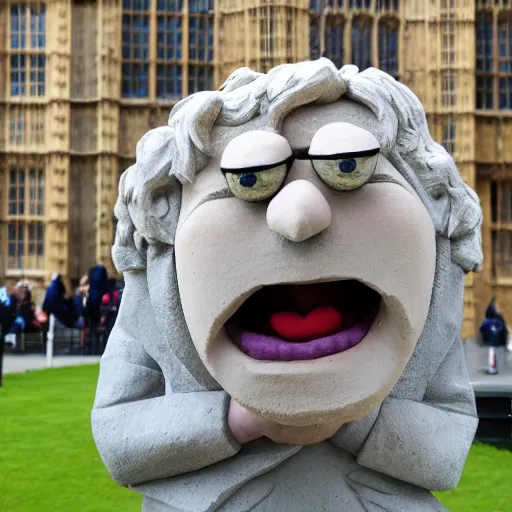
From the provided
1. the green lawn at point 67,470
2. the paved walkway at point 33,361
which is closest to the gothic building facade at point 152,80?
the paved walkway at point 33,361

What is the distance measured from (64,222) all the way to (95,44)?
3.74m

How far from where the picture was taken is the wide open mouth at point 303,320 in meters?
1.04

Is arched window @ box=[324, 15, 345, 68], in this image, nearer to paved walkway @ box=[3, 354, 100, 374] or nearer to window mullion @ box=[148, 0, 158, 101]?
Result: window mullion @ box=[148, 0, 158, 101]

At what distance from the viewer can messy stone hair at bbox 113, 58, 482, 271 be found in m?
1.08

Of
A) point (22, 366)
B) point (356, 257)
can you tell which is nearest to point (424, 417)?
point (356, 257)

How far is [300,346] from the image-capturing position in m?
1.03

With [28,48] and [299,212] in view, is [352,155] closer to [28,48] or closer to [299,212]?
[299,212]

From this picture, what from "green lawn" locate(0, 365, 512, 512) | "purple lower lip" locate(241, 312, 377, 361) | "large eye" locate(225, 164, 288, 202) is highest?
→ "large eye" locate(225, 164, 288, 202)

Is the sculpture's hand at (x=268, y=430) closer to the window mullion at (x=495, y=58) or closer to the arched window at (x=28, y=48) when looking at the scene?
the arched window at (x=28, y=48)

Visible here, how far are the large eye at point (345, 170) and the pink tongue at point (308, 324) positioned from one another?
0.17 m

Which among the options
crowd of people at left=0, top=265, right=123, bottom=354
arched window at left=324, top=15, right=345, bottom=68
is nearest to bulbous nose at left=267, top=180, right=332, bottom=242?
crowd of people at left=0, top=265, right=123, bottom=354

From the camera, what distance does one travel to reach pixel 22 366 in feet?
27.9

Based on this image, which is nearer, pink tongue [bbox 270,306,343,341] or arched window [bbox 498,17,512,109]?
pink tongue [bbox 270,306,343,341]

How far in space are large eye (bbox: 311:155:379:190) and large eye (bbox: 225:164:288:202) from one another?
0.05m
